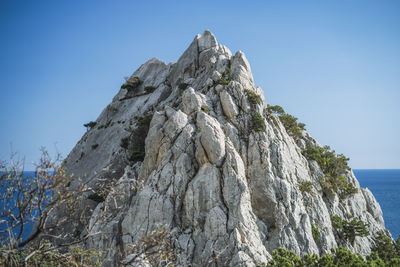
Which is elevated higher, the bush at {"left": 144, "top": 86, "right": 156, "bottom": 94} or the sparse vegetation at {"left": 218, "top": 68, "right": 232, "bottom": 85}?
the bush at {"left": 144, "top": 86, "right": 156, "bottom": 94}

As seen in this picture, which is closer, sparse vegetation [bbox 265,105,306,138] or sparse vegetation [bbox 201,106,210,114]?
sparse vegetation [bbox 201,106,210,114]

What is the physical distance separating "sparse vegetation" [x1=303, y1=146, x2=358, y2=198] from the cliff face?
1086 millimetres

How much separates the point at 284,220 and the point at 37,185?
93.6 feet

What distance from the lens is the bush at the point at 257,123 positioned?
36.1m

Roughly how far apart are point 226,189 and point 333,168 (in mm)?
27925

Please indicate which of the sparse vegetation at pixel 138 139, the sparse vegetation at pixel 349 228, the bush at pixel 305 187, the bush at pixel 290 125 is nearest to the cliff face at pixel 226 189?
the bush at pixel 305 187

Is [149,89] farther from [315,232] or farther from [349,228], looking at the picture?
[349,228]

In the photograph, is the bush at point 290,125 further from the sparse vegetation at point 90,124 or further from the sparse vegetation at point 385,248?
the sparse vegetation at point 90,124

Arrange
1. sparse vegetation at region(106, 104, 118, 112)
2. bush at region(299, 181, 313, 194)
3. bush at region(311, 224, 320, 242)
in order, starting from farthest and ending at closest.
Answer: sparse vegetation at region(106, 104, 118, 112), bush at region(299, 181, 313, 194), bush at region(311, 224, 320, 242)

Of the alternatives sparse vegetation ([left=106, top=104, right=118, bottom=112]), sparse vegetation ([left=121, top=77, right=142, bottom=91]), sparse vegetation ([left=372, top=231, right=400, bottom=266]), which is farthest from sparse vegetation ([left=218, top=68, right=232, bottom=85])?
sparse vegetation ([left=372, top=231, right=400, bottom=266])

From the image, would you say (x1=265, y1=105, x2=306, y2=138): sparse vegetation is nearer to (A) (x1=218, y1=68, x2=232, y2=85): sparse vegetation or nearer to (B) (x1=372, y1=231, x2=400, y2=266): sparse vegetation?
(A) (x1=218, y1=68, x2=232, y2=85): sparse vegetation

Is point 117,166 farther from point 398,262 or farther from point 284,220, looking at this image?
point 398,262

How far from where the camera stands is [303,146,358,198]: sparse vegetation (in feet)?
143

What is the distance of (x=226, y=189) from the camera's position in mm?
28984
